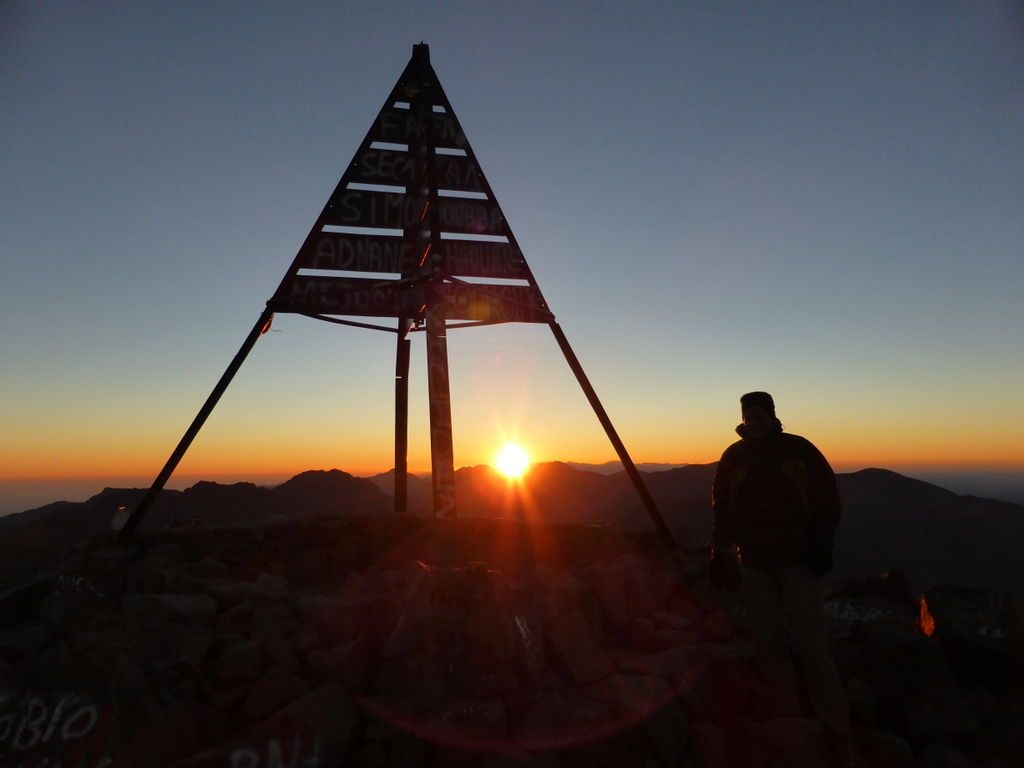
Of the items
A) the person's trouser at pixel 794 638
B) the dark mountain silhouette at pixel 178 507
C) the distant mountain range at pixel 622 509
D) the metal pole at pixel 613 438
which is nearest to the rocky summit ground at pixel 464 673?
the person's trouser at pixel 794 638

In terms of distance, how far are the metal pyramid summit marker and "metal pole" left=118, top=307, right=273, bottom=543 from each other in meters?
0.96

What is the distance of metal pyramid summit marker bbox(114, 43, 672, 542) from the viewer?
8.10 metres

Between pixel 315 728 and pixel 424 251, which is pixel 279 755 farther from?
pixel 424 251

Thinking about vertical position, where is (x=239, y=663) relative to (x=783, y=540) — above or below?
below

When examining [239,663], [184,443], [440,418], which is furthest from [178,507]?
[239,663]

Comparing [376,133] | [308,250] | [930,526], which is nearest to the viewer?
[308,250]

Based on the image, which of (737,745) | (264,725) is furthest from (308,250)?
(737,745)

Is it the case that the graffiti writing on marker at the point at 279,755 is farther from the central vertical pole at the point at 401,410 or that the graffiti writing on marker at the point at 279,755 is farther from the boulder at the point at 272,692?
the central vertical pole at the point at 401,410

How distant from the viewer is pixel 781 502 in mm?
4309

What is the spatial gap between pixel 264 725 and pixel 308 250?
20.1 feet

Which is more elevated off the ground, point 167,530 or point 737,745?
point 167,530

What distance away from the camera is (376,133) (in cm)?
872

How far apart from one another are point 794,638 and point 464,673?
2.49m

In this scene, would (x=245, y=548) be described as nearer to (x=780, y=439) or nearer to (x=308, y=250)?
(x=308, y=250)
